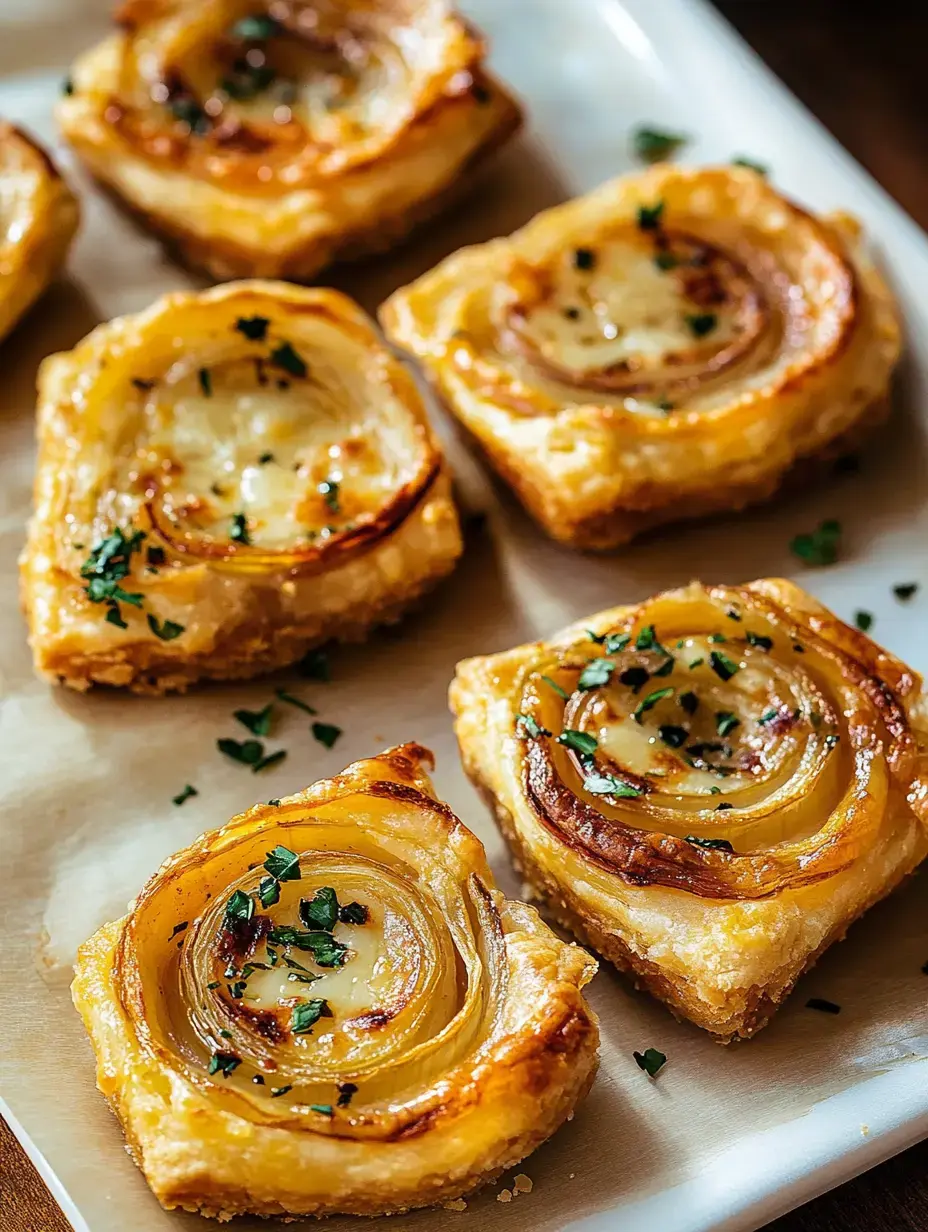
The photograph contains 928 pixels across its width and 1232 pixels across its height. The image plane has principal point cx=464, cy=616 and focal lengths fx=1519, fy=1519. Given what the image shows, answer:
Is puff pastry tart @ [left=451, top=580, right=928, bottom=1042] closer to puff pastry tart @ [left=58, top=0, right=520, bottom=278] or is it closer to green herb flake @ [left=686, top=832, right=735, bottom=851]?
green herb flake @ [left=686, top=832, right=735, bottom=851]

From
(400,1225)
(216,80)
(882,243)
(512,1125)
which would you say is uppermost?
(216,80)

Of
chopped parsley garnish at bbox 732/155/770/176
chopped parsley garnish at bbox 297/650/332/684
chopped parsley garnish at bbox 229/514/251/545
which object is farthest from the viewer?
chopped parsley garnish at bbox 732/155/770/176

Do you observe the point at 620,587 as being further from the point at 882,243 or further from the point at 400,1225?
the point at 400,1225

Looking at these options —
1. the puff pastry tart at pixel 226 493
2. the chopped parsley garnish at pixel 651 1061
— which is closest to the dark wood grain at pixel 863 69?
the puff pastry tart at pixel 226 493

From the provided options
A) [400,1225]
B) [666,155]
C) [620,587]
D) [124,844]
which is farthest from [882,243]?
[400,1225]

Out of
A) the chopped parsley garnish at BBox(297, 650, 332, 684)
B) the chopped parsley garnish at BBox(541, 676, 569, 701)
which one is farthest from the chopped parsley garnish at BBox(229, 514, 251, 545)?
the chopped parsley garnish at BBox(541, 676, 569, 701)

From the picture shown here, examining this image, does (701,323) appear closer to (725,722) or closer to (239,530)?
(725,722)
